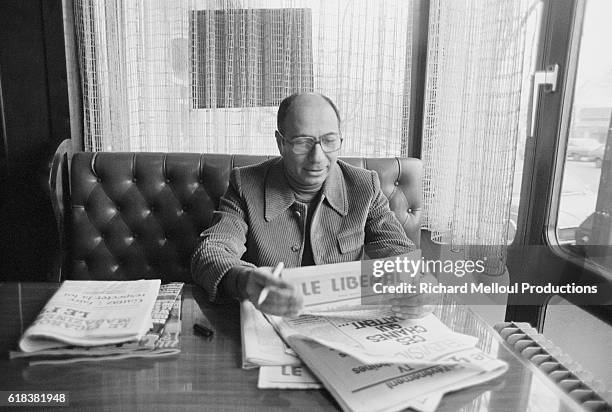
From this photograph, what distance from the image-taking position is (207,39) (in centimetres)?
258

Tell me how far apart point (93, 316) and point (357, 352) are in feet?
1.85

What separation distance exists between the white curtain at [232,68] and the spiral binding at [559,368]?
1.66 metres

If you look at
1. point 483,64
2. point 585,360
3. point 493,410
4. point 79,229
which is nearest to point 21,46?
point 79,229

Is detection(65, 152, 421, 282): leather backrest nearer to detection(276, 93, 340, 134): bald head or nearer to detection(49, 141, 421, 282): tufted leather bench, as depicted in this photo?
detection(49, 141, 421, 282): tufted leather bench

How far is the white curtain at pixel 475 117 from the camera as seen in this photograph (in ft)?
6.70

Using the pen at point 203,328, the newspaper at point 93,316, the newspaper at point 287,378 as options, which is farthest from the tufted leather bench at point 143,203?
the newspaper at point 287,378

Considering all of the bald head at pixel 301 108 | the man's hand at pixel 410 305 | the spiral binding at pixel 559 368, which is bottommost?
the spiral binding at pixel 559 368

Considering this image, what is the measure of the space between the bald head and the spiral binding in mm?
796

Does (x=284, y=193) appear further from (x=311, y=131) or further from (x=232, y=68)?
(x=232, y=68)

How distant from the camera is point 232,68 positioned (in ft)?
8.61

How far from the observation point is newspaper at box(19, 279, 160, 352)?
91 centimetres

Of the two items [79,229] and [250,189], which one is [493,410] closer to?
[250,189]

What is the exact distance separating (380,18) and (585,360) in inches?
73.8

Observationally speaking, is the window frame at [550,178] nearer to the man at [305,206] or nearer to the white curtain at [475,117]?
the white curtain at [475,117]
